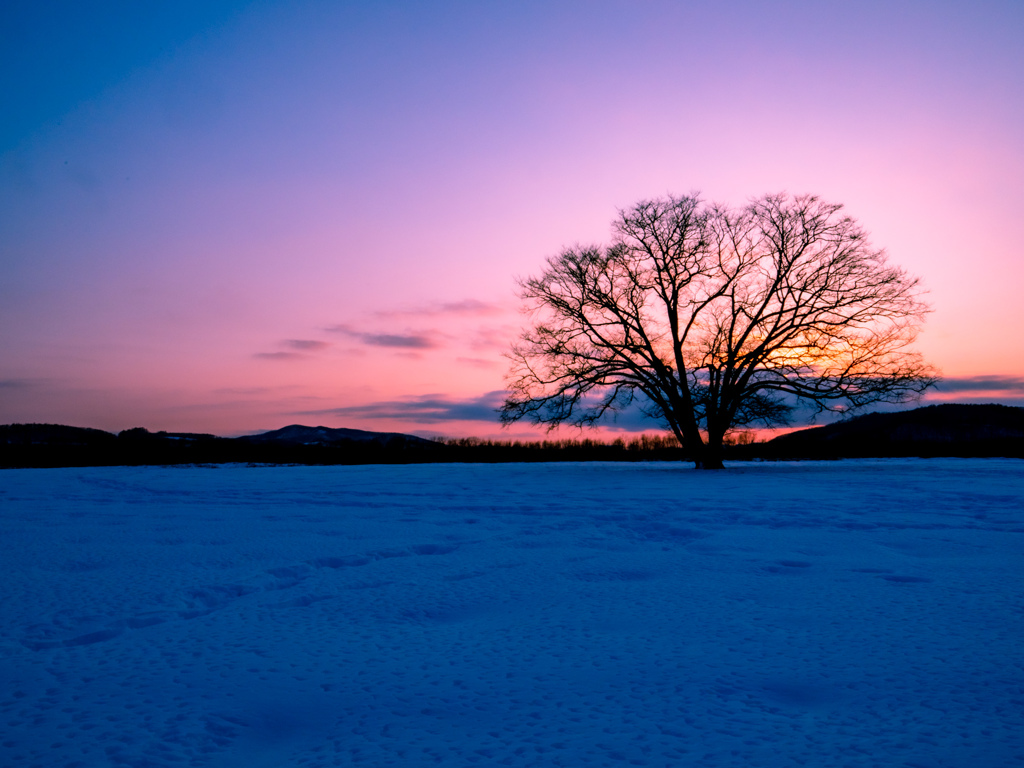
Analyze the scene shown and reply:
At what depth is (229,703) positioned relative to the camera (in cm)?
177

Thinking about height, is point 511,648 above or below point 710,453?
below

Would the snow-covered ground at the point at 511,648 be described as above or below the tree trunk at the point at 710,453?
below

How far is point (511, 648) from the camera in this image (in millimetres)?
2205

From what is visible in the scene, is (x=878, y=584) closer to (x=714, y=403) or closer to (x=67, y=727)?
(x=67, y=727)

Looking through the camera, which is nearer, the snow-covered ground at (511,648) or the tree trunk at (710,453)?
the snow-covered ground at (511,648)

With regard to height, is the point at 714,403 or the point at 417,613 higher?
the point at 714,403

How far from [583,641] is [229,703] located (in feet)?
3.91

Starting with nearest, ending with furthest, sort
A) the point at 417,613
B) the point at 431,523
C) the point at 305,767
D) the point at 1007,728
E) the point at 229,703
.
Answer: the point at 305,767 → the point at 1007,728 → the point at 229,703 → the point at 417,613 → the point at 431,523

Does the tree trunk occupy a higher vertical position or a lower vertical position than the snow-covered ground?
higher

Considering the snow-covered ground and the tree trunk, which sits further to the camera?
the tree trunk

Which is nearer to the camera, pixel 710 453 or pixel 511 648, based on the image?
pixel 511 648

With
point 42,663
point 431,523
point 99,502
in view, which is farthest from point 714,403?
point 42,663

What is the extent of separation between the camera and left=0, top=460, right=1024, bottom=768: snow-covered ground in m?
1.53

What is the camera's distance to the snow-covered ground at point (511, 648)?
5.03 feet
